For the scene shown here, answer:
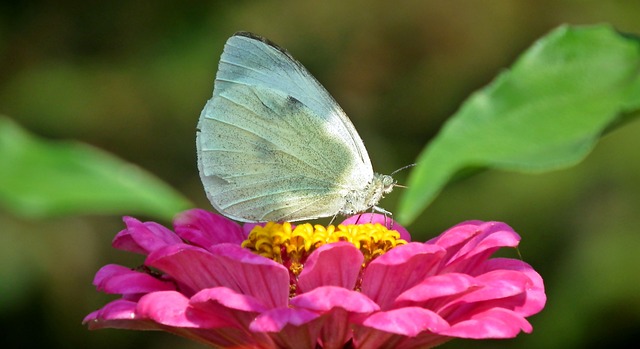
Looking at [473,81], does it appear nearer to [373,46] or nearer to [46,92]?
[373,46]

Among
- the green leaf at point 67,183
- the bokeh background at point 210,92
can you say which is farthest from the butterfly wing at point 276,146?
the bokeh background at point 210,92

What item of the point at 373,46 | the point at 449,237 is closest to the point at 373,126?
the point at 373,46

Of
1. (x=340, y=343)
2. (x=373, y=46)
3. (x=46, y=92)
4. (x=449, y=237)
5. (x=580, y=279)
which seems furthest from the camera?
(x=373, y=46)

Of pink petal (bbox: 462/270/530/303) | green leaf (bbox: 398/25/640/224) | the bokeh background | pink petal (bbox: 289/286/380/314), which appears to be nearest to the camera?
green leaf (bbox: 398/25/640/224)

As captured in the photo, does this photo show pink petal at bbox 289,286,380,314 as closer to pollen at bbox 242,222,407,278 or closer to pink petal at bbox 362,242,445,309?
pink petal at bbox 362,242,445,309

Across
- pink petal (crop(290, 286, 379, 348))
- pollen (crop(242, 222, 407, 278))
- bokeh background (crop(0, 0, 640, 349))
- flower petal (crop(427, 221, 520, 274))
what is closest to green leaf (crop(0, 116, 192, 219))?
pollen (crop(242, 222, 407, 278))

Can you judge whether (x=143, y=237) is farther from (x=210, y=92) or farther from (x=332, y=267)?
(x=210, y=92)

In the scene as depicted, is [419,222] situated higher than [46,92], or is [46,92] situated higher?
[46,92]

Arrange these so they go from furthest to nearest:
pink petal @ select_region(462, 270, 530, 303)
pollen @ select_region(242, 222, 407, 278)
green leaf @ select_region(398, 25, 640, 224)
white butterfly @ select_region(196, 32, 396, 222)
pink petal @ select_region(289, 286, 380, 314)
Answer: white butterfly @ select_region(196, 32, 396, 222) → pollen @ select_region(242, 222, 407, 278) → pink petal @ select_region(462, 270, 530, 303) → pink petal @ select_region(289, 286, 380, 314) → green leaf @ select_region(398, 25, 640, 224)
